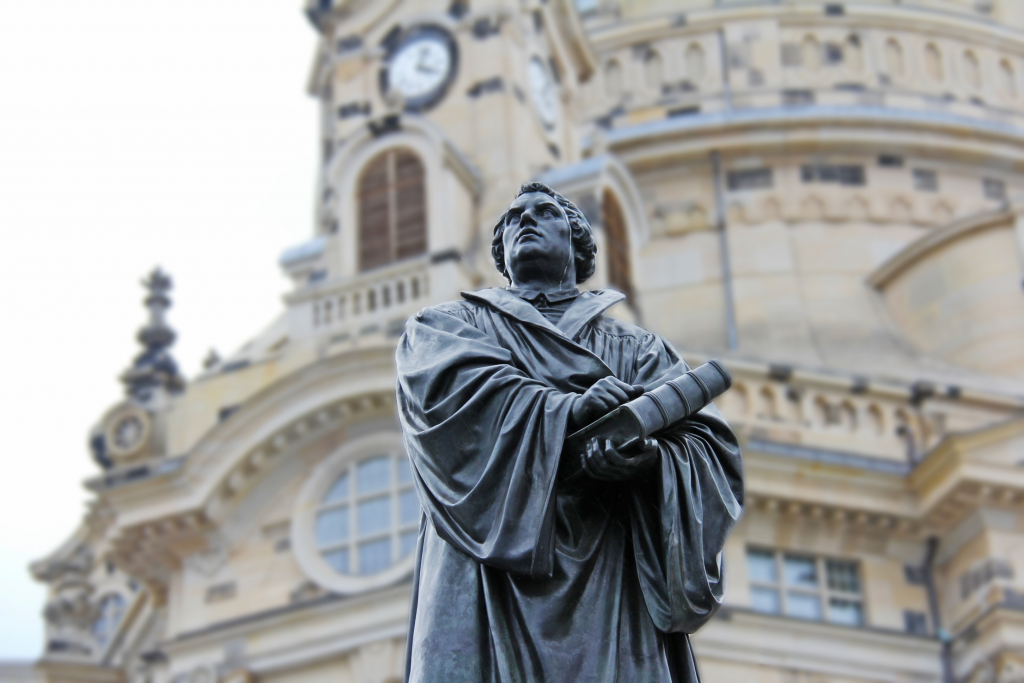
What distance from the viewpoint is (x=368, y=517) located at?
78.5ft

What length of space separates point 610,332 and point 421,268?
19298 millimetres

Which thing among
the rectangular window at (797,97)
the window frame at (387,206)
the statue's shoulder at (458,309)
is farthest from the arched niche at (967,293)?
the statue's shoulder at (458,309)

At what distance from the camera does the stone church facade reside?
23.9 m

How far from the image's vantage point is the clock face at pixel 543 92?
3039cm

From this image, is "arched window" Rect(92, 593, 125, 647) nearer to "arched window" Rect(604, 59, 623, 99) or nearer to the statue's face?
"arched window" Rect(604, 59, 623, 99)

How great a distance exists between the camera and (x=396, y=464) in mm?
23906

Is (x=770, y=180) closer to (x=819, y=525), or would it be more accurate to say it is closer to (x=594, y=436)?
(x=819, y=525)

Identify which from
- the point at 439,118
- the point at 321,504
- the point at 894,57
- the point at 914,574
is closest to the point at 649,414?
the point at 321,504

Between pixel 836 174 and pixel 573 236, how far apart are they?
3128 centimetres

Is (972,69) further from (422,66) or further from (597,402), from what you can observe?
(597,402)

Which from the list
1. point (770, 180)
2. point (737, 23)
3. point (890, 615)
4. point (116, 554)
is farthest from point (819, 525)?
point (737, 23)

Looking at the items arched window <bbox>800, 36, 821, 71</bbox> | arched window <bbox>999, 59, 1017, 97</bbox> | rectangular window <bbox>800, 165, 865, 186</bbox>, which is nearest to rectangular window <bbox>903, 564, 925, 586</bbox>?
rectangular window <bbox>800, 165, 865, 186</bbox>

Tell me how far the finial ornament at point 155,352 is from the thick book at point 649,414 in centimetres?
2232

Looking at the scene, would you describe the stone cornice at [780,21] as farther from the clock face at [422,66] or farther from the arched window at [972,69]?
the clock face at [422,66]
